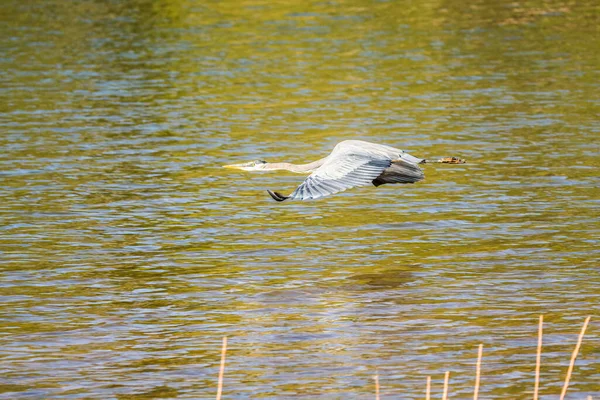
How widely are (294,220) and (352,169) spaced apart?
11.2ft

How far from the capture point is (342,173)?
11.2 metres

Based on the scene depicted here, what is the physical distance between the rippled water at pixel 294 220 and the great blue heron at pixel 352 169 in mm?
840

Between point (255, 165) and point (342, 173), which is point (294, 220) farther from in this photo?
point (342, 173)

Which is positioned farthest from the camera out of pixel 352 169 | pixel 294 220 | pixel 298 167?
pixel 294 220

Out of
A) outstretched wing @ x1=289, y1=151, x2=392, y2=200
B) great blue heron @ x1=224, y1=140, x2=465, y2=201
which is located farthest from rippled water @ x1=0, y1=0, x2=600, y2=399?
outstretched wing @ x1=289, y1=151, x2=392, y2=200

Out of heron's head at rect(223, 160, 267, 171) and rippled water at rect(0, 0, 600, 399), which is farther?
heron's head at rect(223, 160, 267, 171)

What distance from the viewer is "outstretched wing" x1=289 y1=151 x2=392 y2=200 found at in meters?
10.6

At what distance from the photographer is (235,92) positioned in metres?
23.7

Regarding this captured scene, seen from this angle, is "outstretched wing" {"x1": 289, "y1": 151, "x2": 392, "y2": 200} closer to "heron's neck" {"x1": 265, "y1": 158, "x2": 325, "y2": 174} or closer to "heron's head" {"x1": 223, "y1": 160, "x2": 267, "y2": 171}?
"heron's neck" {"x1": 265, "y1": 158, "x2": 325, "y2": 174}

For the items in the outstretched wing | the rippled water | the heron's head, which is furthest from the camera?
the heron's head

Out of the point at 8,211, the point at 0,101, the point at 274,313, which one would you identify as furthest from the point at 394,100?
the point at 274,313

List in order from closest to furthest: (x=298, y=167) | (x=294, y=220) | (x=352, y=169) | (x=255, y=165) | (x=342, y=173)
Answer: (x=342, y=173) < (x=352, y=169) < (x=298, y=167) < (x=255, y=165) < (x=294, y=220)

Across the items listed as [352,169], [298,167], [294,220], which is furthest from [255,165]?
[294,220]

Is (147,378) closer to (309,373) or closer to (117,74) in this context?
(309,373)
